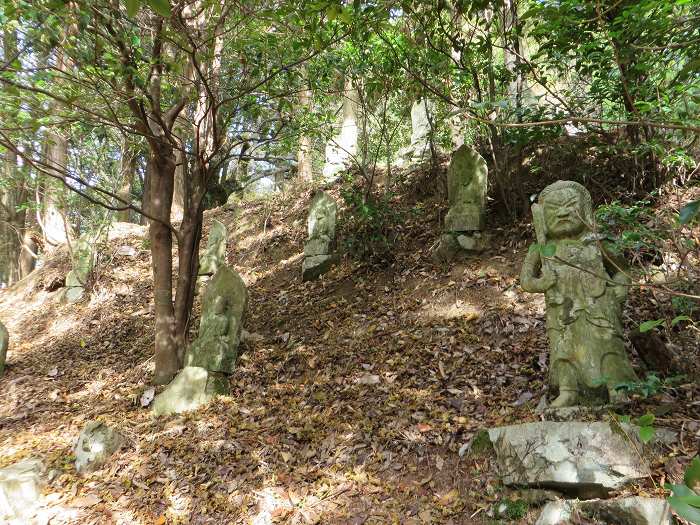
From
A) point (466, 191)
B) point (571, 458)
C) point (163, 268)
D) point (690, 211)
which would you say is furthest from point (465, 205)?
point (690, 211)

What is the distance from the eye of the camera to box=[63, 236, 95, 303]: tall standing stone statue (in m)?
10.5

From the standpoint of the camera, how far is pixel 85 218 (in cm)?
1308

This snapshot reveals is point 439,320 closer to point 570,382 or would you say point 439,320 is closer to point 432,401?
point 432,401

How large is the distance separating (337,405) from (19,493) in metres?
3.01

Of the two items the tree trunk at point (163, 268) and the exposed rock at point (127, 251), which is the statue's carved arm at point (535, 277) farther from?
the exposed rock at point (127, 251)

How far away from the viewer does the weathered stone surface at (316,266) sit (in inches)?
329

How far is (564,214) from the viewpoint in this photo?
367cm

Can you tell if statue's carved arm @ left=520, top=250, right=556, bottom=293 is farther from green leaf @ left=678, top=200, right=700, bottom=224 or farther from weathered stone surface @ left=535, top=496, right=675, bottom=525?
green leaf @ left=678, top=200, right=700, bottom=224

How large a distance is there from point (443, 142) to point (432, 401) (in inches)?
217

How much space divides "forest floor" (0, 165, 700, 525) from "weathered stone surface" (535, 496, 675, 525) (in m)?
0.23

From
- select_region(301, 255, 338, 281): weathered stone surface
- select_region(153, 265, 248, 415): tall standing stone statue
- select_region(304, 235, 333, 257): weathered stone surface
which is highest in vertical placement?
select_region(304, 235, 333, 257): weathered stone surface

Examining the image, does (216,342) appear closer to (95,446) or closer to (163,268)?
(163,268)

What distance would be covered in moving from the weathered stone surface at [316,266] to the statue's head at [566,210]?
5.05 m

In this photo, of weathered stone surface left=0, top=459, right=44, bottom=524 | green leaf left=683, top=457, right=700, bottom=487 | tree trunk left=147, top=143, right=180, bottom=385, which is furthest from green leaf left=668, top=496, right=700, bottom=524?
tree trunk left=147, top=143, right=180, bottom=385
